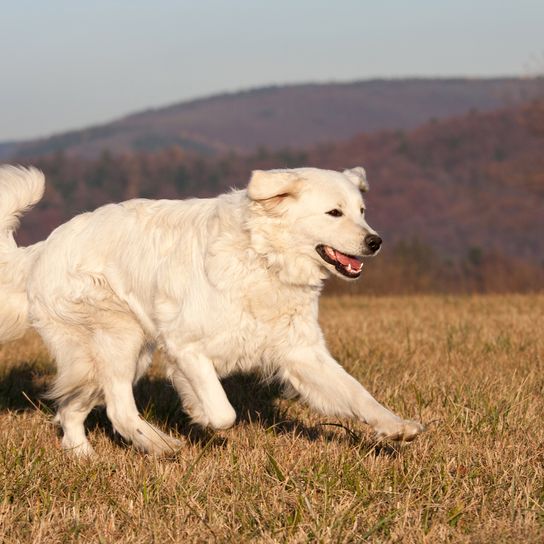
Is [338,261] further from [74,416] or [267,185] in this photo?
[74,416]

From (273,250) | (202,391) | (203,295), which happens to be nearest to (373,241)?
(273,250)

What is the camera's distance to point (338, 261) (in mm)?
4730

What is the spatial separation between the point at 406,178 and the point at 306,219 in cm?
7317

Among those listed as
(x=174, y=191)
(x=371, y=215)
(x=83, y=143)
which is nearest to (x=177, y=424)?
(x=371, y=215)

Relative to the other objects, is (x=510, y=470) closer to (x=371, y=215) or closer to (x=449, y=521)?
(x=449, y=521)

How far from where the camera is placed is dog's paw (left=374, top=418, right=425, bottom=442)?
4.19 metres

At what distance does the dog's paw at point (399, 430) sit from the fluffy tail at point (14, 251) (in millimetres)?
2376

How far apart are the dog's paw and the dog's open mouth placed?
2.79ft

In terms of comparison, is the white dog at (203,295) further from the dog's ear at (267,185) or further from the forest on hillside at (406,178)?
the forest on hillside at (406,178)

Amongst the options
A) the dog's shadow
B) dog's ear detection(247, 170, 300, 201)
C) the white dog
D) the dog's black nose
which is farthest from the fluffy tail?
the dog's black nose

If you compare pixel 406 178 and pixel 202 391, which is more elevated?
pixel 202 391

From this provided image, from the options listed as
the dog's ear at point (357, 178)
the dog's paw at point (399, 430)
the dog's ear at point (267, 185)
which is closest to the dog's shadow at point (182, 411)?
the dog's paw at point (399, 430)

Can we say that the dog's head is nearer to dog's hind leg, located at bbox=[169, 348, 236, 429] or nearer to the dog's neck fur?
the dog's neck fur

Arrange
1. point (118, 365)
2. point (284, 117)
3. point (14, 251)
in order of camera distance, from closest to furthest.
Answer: point (118, 365) → point (14, 251) → point (284, 117)
